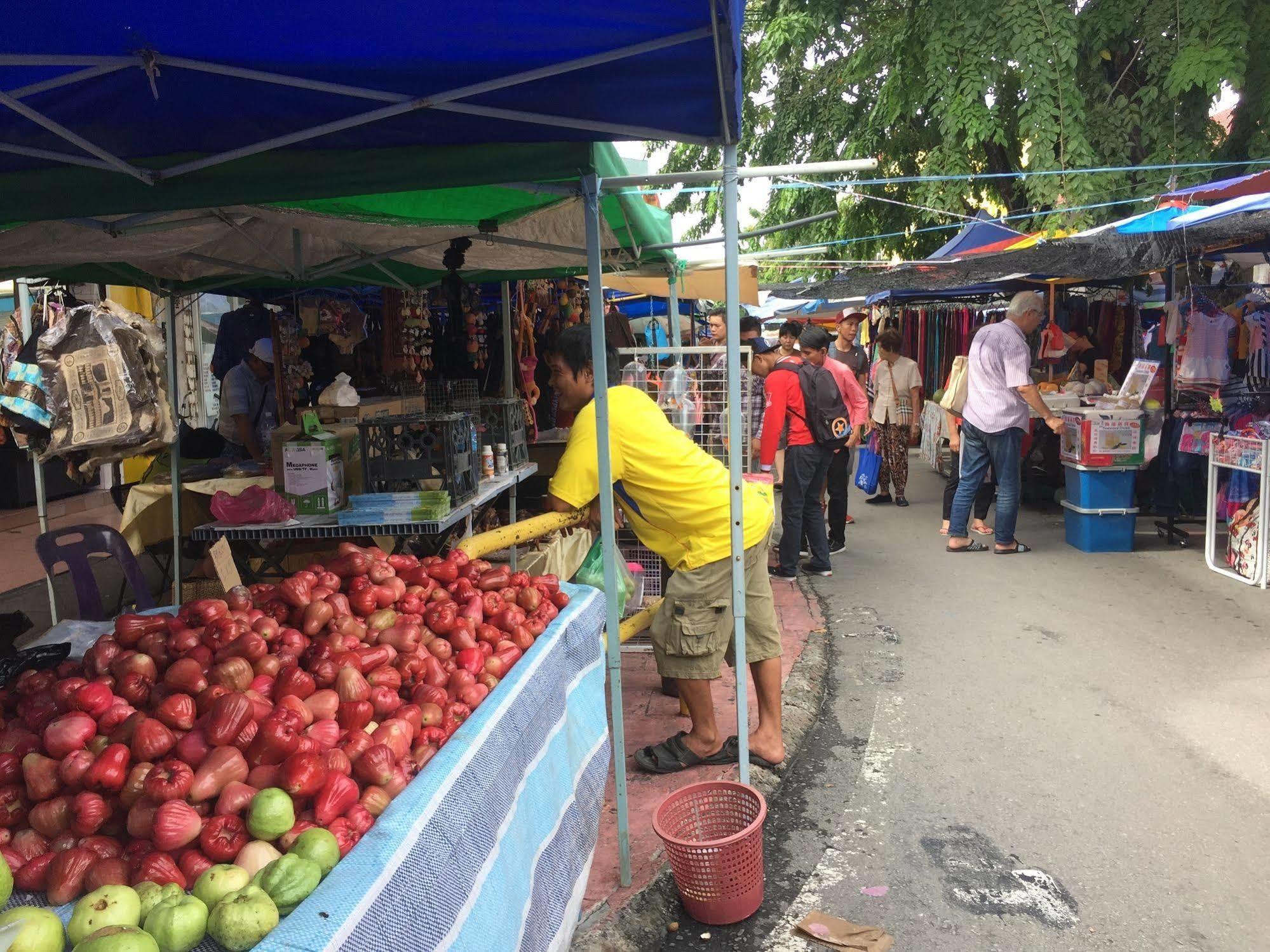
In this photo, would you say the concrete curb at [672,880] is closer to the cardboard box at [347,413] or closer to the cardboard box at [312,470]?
the cardboard box at [312,470]

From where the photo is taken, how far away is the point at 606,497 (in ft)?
11.3

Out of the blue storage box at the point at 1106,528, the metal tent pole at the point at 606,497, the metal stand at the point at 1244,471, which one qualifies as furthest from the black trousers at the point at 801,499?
the metal tent pole at the point at 606,497

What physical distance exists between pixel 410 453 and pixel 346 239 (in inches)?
52.9

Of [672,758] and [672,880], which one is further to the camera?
[672,758]

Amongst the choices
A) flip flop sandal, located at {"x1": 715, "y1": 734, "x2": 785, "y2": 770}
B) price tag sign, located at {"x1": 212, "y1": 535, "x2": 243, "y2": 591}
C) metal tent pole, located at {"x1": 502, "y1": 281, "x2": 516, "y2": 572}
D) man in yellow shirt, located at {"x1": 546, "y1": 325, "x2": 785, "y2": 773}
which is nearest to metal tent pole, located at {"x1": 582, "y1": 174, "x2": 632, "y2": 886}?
man in yellow shirt, located at {"x1": 546, "y1": 325, "x2": 785, "y2": 773}

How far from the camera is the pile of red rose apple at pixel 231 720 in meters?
1.94

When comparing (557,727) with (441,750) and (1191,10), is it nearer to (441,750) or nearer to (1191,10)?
(441,750)

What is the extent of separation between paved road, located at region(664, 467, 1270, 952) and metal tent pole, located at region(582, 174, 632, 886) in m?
0.44

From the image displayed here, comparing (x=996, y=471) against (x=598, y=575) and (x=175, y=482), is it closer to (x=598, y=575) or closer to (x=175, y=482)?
(x=598, y=575)

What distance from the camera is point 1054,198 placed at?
11.5m

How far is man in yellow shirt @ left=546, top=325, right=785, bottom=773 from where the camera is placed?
365 cm

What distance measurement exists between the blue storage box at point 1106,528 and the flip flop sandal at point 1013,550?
0.49 meters

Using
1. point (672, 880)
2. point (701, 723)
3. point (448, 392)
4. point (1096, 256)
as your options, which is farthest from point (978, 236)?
point (672, 880)

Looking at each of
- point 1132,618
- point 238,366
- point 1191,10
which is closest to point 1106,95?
point 1191,10
